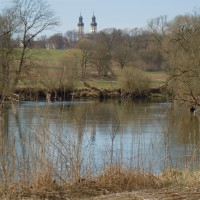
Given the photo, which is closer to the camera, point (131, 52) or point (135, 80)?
point (135, 80)

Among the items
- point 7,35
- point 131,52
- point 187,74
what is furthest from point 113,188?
point 131,52

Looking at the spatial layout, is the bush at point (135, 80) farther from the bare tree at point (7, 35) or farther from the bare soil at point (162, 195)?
the bare soil at point (162, 195)

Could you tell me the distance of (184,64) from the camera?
31.4m

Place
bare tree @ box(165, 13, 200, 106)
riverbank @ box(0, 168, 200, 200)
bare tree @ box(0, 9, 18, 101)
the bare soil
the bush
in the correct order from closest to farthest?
the bare soil, riverbank @ box(0, 168, 200, 200), bare tree @ box(165, 13, 200, 106), bare tree @ box(0, 9, 18, 101), the bush

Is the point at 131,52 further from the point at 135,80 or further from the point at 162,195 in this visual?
the point at 162,195

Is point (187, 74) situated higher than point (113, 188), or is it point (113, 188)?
point (187, 74)

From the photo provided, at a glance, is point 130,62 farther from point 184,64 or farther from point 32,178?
point 32,178

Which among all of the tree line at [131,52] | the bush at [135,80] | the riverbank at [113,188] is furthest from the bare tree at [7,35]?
the riverbank at [113,188]

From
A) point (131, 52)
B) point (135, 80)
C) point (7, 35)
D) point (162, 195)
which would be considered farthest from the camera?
point (131, 52)

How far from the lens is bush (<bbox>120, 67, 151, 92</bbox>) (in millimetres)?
46438

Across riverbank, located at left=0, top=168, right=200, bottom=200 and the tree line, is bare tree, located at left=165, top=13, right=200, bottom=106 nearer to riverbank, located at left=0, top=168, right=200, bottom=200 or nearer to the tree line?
the tree line

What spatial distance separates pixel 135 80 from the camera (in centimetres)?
4753

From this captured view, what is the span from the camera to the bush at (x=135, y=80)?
46.4 m

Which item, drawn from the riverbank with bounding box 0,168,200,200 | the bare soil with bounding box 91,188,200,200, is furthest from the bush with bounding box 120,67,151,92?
the bare soil with bounding box 91,188,200,200
